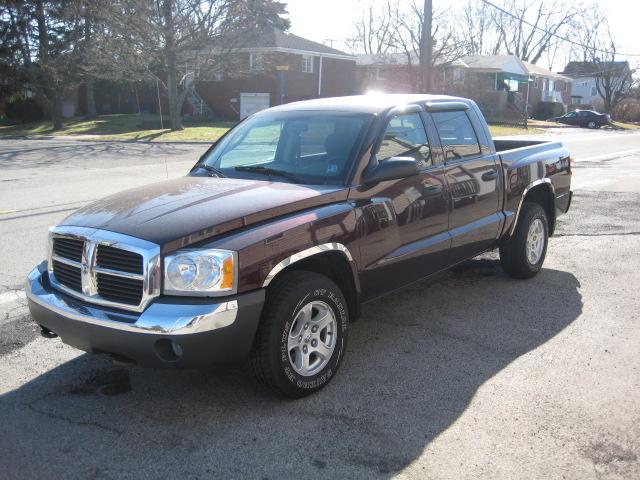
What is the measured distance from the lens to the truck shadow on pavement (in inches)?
125

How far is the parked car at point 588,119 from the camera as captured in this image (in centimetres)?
5281

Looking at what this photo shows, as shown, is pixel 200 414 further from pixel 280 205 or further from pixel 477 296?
pixel 477 296

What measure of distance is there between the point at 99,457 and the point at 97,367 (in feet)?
3.74

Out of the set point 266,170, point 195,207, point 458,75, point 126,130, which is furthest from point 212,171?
point 458,75

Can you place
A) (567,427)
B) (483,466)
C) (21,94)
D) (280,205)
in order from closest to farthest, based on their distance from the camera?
(483,466) → (567,427) → (280,205) → (21,94)

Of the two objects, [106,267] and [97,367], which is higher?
[106,267]

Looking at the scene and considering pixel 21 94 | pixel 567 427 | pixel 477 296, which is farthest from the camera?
pixel 21 94

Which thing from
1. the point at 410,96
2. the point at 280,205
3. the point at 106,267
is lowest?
the point at 106,267

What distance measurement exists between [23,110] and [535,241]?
45.6 meters

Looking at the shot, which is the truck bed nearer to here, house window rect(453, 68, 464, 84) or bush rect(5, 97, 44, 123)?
bush rect(5, 97, 44, 123)

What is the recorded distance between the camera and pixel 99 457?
3.21 metres

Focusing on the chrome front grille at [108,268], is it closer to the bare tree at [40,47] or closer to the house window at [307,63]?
the bare tree at [40,47]

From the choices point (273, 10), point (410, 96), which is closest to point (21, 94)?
point (273, 10)

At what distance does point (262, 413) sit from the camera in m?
3.67
